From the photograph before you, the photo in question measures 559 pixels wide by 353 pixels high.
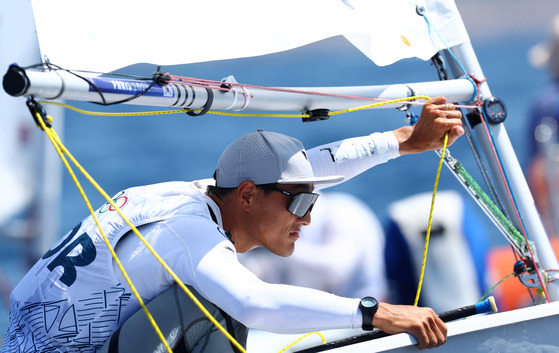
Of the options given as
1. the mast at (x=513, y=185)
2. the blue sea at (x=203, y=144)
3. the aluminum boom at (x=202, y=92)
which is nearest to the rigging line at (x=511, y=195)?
the mast at (x=513, y=185)

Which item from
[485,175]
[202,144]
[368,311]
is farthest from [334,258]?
[202,144]

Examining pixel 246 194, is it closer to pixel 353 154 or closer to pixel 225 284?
pixel 225 284

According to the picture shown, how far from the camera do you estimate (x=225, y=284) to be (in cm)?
129

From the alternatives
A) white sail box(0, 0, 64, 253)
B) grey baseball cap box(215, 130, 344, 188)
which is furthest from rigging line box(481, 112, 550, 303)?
white sail box(0, 0, 64, 253)

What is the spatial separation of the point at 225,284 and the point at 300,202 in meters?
0.35

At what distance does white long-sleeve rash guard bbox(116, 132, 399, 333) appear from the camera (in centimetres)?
129

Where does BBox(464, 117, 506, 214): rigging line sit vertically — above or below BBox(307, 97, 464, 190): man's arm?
below

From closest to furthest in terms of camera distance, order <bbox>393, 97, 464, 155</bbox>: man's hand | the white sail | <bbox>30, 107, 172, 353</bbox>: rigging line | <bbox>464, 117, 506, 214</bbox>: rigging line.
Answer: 1. <bbox>30, 107, 172, 353</bbox>: rigging line
2. <bbox>393, 97, 464, 155</bbox>: man's hand
3. <bbox>464, 117, 506, 214</bbox>: rigging line
4. the white sail

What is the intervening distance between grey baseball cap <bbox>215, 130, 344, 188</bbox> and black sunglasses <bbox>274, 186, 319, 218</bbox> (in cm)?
3

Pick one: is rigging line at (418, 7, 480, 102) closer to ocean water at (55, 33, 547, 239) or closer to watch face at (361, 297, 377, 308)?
watch face at (361, 297, 377, 308)

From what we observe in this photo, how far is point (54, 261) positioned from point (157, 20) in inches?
22.6

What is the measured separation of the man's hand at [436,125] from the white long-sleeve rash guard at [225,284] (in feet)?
2.10

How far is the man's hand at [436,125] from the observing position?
71.6 inches

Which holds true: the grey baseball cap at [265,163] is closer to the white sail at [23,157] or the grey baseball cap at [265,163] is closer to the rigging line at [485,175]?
the rigging line at [485,175]
